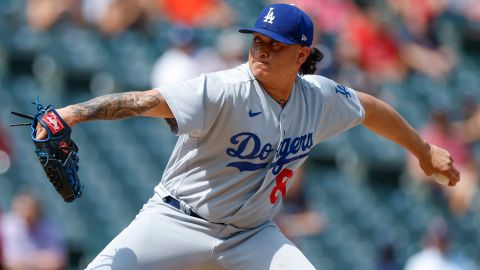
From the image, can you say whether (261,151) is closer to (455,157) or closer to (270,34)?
(270,34)

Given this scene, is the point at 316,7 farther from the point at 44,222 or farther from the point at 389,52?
the point at 44,222

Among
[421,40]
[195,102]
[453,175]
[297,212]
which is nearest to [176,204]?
[195,102]

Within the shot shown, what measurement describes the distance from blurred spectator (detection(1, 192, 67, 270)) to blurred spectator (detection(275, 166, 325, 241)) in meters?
1.76

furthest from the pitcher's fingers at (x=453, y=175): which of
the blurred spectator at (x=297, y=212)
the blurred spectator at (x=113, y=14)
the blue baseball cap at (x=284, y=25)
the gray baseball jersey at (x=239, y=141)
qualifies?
the blurred spectator at (x=113, y=14)

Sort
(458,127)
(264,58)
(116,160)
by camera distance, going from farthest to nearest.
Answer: (458,127), (116,160), (264,58)

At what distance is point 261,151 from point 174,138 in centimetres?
476

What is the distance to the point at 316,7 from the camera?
10250 mm

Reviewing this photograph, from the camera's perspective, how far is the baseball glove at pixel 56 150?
4141 mm

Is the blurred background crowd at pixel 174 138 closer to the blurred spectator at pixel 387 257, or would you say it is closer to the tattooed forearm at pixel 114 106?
the blurred spectator at pixel 387 257

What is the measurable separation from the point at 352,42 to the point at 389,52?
573 millimetres

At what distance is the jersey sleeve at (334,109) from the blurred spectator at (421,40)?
5.82m

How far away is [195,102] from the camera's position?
4426 mm

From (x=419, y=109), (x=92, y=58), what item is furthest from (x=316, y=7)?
(x=92, y=58)

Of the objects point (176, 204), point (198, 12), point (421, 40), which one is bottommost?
point (421, 40)
